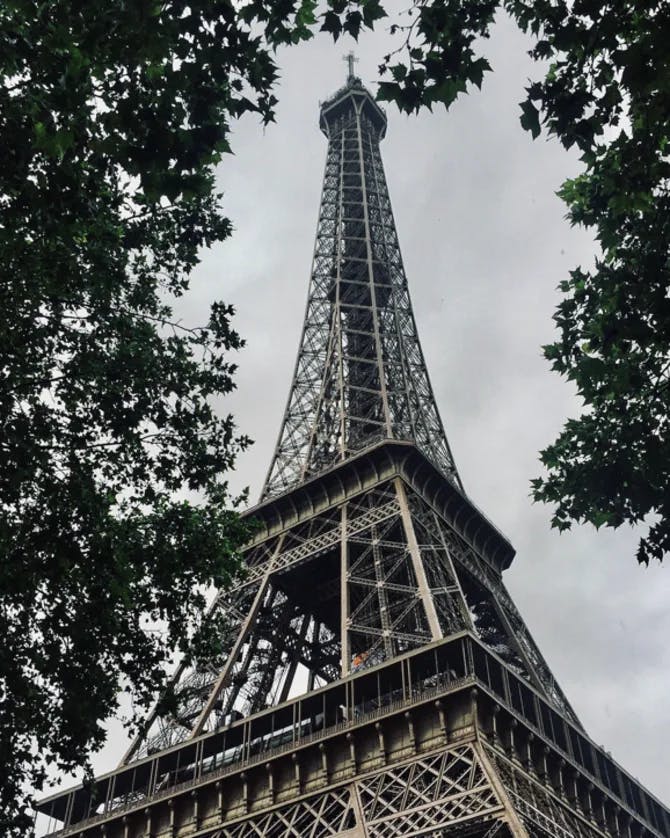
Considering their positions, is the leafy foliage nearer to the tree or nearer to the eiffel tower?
the tree

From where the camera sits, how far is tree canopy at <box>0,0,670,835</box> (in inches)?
458

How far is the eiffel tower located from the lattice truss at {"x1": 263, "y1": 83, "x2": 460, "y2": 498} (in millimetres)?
188

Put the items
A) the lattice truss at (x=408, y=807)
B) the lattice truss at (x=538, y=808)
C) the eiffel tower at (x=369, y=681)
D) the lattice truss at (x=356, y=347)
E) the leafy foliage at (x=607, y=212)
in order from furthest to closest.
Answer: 1. the lattice truss at (x=356, y=347)
2. the eiffel tower at (x=369, y=681)
3. the lattice truss at (x=538, y=808)
4. the lattice truss at (x=408, y=807)
5. the leafy foliage at (x=607, y=212)

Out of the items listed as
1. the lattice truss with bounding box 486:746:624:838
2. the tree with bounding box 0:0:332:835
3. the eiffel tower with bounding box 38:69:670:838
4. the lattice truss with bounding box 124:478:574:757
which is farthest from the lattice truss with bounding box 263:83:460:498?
the tree with bounding box 0:0:332:835

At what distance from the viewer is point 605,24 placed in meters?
Answer: 11.0

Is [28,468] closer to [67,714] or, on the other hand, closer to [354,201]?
[67,714]

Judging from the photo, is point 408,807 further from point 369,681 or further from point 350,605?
point 350,605

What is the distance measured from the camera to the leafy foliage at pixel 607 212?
1140 cm

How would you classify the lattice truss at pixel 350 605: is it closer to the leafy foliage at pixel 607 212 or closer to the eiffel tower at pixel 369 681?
the eiffel tower at pixel 369 681

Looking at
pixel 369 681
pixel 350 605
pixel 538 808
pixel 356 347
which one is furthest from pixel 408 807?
pixel 356 347

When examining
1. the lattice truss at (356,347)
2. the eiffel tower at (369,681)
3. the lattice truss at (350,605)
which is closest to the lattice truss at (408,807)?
the eiffel tower at (369,681)

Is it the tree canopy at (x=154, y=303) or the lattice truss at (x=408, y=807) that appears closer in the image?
the tree canopy at (x=154, y=303)

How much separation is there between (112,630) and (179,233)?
7.41 m

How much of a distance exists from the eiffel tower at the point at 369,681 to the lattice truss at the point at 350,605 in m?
0.11
